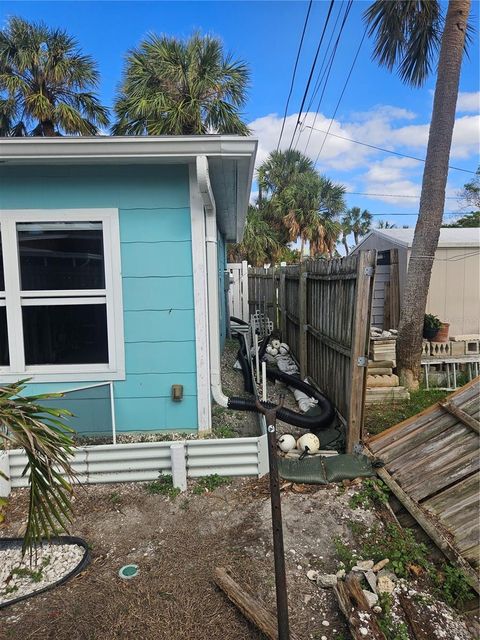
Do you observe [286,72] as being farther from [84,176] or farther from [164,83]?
[84,176]

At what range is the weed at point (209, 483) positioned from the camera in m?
2.93

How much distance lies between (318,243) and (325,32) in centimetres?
1401

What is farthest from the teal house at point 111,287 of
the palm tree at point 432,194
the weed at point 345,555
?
the palm tree at point 432,194

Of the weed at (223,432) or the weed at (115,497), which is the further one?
the weed at (223,432)

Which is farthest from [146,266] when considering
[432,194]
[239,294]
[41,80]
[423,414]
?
[41,80]

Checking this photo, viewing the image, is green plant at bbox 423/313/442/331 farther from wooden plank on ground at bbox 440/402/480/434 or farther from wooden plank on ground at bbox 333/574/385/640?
wooden plank on ground at bbox 333/574/385/640

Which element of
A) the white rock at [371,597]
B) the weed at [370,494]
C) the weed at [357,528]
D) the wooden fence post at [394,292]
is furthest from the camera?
the wooden fence post at [394,292]

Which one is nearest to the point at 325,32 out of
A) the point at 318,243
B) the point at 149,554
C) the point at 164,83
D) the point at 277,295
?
the point at 277,295

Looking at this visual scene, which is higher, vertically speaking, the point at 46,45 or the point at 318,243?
the point at 46,45

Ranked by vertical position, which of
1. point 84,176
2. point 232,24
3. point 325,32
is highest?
point 232,24

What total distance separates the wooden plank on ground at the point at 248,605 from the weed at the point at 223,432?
57.7 inches

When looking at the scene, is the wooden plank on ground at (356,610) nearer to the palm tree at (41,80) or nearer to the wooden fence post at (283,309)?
the wooden fence post at (283,309)

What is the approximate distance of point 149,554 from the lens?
7.52 ft

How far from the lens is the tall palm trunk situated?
17.0 ft
